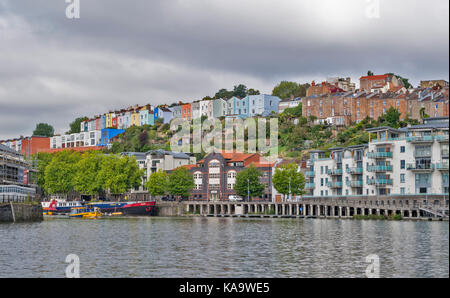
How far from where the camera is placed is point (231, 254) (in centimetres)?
4584

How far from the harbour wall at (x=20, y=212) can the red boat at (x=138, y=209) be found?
131ft

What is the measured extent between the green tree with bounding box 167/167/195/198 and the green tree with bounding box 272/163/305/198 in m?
26.2

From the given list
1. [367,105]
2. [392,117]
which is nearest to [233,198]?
[392,117]

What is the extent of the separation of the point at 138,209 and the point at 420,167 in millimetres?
74767

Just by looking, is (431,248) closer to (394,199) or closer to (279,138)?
(394,199)

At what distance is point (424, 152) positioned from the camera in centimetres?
6712

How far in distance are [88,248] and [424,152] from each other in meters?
35.0

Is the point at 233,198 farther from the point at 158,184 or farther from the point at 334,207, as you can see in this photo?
the point at 334,207

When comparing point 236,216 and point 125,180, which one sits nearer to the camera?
point 236,216

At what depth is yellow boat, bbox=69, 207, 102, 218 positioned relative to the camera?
129750 millimetres

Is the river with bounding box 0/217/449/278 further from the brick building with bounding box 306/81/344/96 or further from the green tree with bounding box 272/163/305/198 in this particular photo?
the brick building with bounding box 306/81/344/96

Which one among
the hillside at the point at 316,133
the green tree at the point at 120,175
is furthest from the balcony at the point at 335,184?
the green tree at the point at 120,175

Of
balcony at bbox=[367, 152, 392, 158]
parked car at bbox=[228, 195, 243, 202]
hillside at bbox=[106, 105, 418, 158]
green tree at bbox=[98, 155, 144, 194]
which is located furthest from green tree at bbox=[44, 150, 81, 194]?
balcony at bbox=[367, 152, 392, 158]
